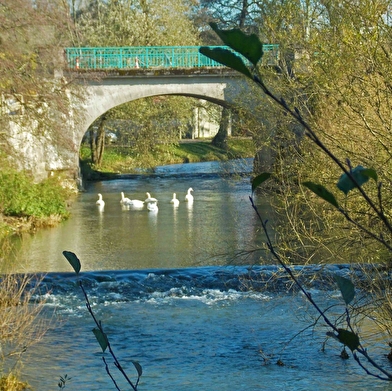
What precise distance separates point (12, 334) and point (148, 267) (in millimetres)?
5074

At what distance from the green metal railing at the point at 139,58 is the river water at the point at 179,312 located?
814 cm

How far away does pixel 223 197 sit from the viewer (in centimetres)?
2077

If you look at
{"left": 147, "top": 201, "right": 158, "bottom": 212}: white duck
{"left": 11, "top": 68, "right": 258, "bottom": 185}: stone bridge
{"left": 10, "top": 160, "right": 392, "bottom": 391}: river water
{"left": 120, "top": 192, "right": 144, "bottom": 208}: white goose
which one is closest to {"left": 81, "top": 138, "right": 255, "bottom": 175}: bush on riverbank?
{"left": 11, "top": 68, "right": 258, "bottom": 185}: stone bridge

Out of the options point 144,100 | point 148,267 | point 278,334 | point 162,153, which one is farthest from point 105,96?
point 278,334

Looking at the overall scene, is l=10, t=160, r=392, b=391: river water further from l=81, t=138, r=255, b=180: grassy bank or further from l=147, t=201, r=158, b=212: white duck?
l=81, t=138, r=255, b=180: grassy bank

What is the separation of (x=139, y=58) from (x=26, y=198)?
929 cm

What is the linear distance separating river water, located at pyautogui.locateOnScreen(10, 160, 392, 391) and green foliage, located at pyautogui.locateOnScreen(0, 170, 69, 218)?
0.65 meters

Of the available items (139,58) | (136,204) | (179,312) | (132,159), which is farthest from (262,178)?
(132,159)

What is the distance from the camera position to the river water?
717cm

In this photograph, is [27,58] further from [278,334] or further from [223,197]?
[278,334]

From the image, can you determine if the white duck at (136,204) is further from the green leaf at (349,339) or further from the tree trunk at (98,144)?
the green leaf at (349,339)

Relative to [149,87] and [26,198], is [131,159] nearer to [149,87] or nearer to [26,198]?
[149,87]

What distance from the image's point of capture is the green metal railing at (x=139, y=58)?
23.6m

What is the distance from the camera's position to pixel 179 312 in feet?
31.4
